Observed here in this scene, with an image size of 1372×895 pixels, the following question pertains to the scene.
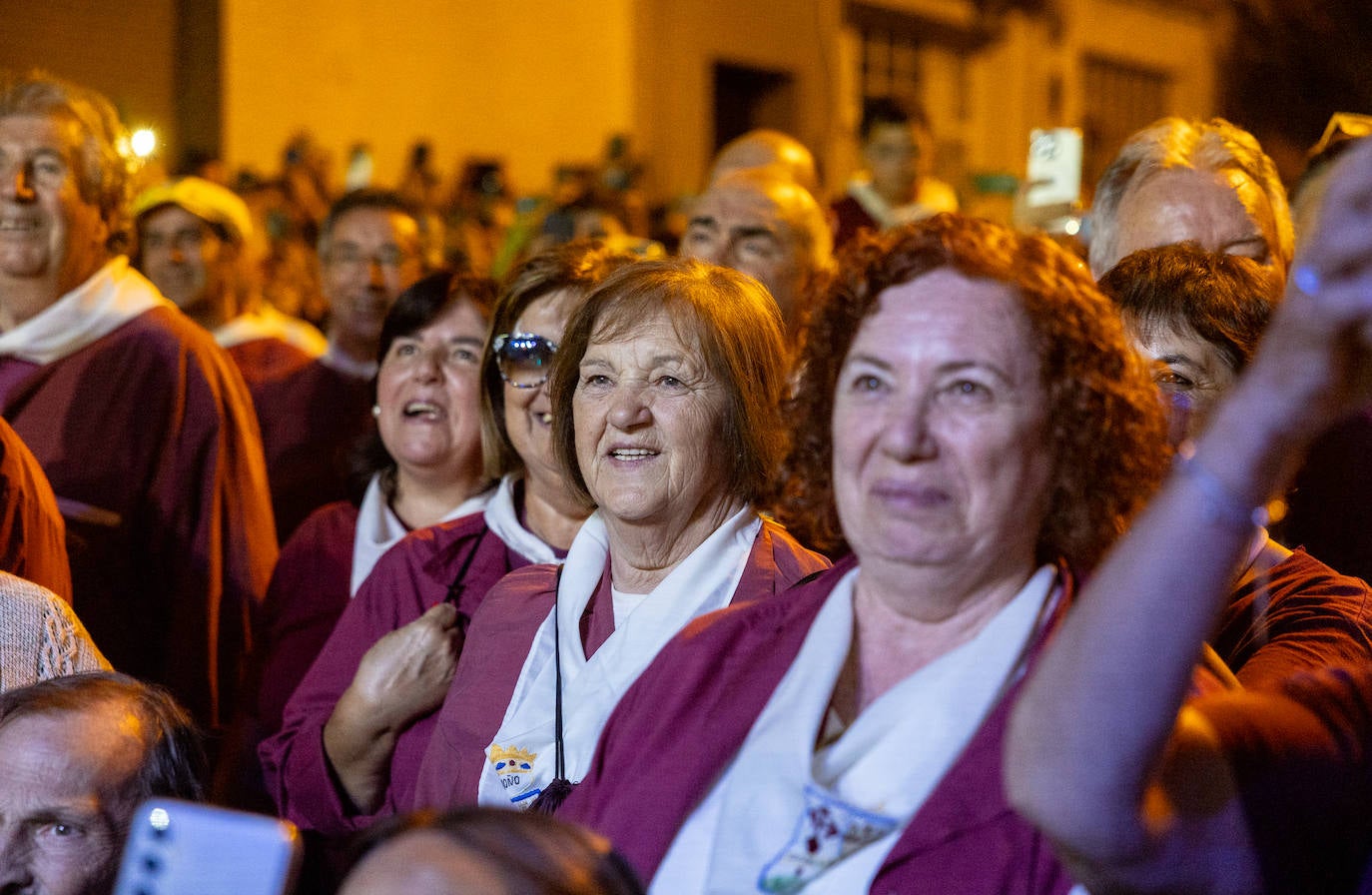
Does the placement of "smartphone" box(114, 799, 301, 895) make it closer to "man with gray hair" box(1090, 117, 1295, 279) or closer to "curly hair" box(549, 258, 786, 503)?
"curly hair" box(549, 258, 786, 503)

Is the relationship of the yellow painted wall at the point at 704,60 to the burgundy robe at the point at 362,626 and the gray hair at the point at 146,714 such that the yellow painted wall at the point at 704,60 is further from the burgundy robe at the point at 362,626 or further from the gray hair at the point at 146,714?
the gray hair at the point at 146,714

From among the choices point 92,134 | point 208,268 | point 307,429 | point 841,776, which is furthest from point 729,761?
point 208,268

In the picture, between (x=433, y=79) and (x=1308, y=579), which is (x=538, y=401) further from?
(x=433, y=79)

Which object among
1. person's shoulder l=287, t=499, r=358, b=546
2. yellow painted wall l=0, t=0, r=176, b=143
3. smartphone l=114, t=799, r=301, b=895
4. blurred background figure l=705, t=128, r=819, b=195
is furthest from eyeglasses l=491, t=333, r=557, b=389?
yellow painted wall l=0, t=0, r=176, b=143

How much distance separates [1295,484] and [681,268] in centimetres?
119

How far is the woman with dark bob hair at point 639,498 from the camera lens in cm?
249

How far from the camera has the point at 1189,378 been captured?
2.35 m

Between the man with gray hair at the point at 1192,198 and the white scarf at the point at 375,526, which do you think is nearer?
the man with gray hair at the point at 1192,198

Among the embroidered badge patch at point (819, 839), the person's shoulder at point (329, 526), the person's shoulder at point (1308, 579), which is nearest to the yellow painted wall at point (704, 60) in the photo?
the person's shoulder at point (329, 526)

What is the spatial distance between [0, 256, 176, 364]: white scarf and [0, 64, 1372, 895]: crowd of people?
0.01 metres

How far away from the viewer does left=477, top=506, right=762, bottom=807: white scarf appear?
2.38 m

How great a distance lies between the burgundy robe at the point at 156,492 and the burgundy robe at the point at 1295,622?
255 cm

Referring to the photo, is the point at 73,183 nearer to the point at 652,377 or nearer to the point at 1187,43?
the point at 652,377

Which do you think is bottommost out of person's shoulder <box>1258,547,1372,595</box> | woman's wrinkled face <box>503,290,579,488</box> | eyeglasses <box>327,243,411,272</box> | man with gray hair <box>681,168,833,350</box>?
person's shoulder <box>1258,547,1372,595</box>
